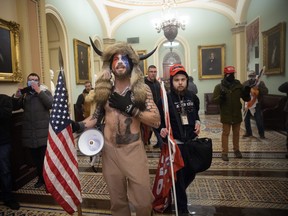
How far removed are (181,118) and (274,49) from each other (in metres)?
7.04

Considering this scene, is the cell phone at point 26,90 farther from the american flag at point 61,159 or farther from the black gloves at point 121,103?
the black gloves at point 121,103

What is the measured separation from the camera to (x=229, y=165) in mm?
4457

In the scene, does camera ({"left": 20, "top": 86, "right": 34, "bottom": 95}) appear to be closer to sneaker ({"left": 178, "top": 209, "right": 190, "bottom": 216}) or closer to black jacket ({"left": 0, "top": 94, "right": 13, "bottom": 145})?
black jacket ({"left": 0, "top": 94, "right": 13, "bottom": 145})

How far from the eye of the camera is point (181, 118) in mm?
2699

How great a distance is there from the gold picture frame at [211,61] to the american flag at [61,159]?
35.3 feet

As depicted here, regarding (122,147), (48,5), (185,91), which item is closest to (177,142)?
(185,91)

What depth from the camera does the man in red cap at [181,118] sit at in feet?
8.74

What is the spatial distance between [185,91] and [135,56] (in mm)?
868

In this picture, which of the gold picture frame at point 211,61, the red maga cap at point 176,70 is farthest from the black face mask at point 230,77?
the gold picture frame at point 211,61

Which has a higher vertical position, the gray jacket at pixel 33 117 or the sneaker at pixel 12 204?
the gray jacket at pixel 33 117

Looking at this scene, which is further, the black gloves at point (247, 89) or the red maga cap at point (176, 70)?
the black gloves at point (247, 89)

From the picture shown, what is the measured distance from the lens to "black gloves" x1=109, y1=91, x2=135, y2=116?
6.46ft

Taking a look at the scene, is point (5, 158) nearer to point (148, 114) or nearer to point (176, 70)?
point (148, 114)

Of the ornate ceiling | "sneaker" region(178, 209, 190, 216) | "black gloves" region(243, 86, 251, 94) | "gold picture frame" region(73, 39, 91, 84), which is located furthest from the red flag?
the ornate ceiling
